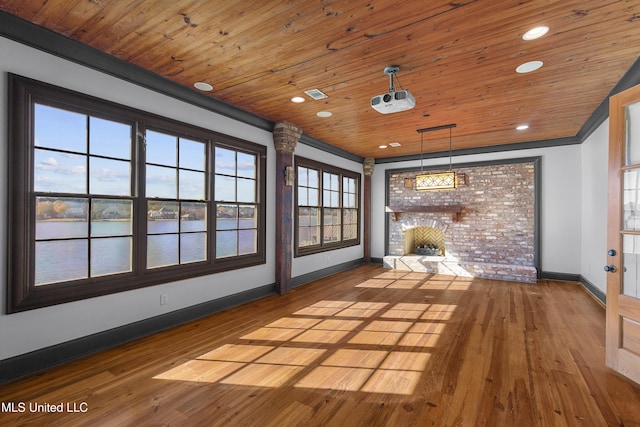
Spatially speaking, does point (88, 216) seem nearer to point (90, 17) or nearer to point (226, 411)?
point (90, 17)

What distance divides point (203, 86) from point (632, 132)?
4.26 m

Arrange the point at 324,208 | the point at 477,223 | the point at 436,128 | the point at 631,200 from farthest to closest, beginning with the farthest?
the point at 477,223, the point at 324,208, the point at 436,128, the point at 631,200

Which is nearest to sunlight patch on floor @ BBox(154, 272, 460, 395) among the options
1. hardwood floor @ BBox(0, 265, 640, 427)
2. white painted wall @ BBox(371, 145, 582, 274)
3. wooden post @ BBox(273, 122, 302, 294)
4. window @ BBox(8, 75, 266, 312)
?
hardwood floor @ BBox(0, 265, 640, 427)

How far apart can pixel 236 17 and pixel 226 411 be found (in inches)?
114

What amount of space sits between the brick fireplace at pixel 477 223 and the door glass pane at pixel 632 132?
3.83m

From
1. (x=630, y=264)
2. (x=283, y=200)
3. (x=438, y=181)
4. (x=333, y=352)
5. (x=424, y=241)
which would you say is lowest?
(x=333, y=352)

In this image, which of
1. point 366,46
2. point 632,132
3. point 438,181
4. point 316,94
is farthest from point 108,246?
point 632,132

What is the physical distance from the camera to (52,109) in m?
2.65

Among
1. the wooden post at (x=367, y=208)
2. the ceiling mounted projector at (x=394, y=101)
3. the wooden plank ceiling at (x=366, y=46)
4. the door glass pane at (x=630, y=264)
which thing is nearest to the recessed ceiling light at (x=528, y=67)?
the wooden plank ceiling at (x=366, y=46)

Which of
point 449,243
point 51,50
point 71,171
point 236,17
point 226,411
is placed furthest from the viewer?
point 449,243

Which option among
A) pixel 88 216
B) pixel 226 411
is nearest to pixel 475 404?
pixel 226 411

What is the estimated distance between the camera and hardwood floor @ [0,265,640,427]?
2.01 m

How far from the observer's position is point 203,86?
11.8 ft

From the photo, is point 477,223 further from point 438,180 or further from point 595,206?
point 438,180
